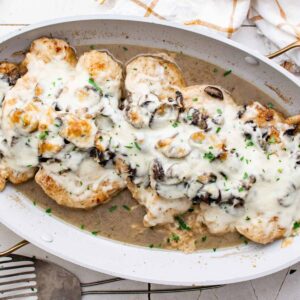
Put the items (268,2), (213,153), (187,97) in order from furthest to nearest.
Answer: (268,2) → (187,97) → (213,153)

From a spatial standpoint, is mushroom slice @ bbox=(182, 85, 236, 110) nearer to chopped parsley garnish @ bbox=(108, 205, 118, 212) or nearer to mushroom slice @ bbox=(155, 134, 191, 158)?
mushroom slice @ bbox=(155, 134, 191, 158)

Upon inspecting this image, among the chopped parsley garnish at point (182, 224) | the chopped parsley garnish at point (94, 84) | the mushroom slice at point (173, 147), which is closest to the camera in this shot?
the mushroom slice at point (173, 147)

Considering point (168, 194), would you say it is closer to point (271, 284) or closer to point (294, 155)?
point (294, 155)

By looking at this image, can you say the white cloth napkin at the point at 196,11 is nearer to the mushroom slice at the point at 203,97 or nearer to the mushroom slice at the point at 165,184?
the mushroom slice at the point at 203,97

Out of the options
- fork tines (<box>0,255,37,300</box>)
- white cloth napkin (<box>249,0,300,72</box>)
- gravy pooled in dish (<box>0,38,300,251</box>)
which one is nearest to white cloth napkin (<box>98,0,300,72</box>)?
white cloth napkin (<box>249,0,300,72</box>)

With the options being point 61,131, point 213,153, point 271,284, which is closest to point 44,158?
point 61,131

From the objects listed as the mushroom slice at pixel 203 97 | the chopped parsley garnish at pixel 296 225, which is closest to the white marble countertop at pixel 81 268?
the chopped parsley garnish at pixel 296 225
